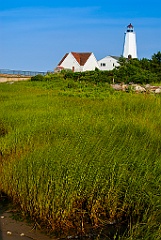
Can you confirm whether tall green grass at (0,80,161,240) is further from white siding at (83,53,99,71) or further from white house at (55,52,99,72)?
white siding at (83,53,99,71)

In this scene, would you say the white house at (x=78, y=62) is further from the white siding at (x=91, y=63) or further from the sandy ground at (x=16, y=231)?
the sandy ground at (x=16, y=231)

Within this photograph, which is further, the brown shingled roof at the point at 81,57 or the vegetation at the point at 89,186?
the brown shingled roof at the point at 81,57

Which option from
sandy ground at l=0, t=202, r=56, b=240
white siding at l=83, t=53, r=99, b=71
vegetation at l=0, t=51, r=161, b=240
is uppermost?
white siding at l=83, t=53, r=99, b=71

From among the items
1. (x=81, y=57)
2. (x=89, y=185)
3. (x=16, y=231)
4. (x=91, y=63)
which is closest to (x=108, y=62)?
(x=91, y=63)

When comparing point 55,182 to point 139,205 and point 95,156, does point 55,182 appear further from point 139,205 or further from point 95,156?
point 139,205

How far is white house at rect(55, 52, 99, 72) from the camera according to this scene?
1876 inches

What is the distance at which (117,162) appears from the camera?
450 centimetres

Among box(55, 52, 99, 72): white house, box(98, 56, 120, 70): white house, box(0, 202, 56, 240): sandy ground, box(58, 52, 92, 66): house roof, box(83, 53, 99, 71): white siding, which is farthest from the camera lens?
box(83, 53, 99, 71): white siding

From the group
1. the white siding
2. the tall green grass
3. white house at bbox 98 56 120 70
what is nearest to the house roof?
the white siding

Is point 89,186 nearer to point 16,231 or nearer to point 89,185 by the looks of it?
point 89,185

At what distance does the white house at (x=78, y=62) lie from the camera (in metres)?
47.6

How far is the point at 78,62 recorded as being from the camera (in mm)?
47750

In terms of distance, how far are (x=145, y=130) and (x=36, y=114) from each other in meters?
3.13

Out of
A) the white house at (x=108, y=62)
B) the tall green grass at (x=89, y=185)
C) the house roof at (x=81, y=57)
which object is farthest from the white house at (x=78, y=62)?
the tall green grass at (x=89, y=185)
